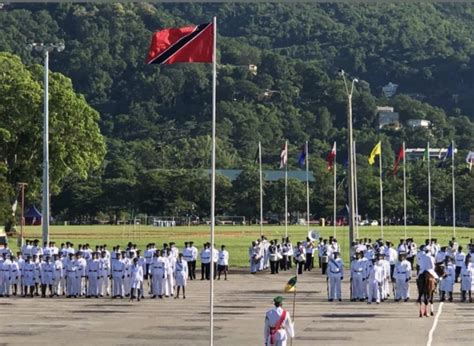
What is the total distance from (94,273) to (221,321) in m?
8.47

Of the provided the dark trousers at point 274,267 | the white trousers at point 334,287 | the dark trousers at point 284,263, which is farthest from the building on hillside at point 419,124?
the white trousers at point 334,287

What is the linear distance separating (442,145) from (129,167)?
199 ft

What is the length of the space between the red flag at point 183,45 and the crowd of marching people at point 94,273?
13.0 meters

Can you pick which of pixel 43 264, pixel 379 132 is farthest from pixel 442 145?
pixel 43 264

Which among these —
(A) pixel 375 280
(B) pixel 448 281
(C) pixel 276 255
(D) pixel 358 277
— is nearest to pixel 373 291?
(A) pixel 375 280

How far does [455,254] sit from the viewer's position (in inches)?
1384

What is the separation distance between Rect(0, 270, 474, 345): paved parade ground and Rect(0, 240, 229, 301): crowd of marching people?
2.28 feet

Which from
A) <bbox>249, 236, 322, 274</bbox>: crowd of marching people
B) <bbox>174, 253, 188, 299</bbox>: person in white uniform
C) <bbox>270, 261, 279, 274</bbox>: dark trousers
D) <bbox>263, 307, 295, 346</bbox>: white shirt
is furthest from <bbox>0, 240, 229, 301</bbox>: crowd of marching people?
<bbox>263, 307, 295, 346</bbox>: white shirt

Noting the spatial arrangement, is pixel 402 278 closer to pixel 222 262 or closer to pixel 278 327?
pixel 222 262

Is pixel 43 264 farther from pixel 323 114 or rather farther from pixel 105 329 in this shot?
pixel 323 114

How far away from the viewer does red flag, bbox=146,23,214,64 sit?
19.6m

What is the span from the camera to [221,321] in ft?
87.1

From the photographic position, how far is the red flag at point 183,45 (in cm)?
1956

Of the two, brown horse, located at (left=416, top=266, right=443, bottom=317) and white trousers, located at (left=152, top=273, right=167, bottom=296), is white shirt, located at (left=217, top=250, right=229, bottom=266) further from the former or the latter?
brown horse, located at (left=416, top=266, right=443, bottom=317)
